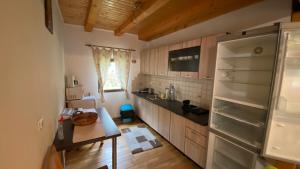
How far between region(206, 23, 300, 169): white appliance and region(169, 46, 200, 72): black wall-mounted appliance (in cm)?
58

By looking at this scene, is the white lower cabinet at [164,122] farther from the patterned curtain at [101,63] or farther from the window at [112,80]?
the patterned curtain at [101,63]

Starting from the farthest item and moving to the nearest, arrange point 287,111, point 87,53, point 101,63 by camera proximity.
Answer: point 101,63 → point 87,53 → point 287,111

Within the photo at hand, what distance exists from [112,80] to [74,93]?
124 cm

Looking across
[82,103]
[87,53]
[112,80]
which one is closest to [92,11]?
[87,53]

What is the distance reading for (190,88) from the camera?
2838 mm

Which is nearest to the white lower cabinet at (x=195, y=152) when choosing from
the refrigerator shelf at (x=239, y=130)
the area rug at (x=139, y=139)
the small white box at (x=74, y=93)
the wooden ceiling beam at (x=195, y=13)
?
the refrigerator shelf at (x=239, y=130)

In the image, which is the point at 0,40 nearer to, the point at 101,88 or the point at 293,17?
the point at 293,17

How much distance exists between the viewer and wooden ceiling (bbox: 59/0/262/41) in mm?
2093

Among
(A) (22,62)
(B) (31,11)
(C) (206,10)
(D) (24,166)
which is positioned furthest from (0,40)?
(C) (206,10)

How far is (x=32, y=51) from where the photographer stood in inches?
38.5

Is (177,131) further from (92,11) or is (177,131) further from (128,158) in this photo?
(92,11)

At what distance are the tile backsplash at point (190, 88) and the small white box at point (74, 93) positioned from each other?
2.06m

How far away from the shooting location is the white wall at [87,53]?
3.39 m

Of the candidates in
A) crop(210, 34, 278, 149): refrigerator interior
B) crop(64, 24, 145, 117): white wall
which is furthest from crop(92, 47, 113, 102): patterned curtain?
crop(210, 34, 278, 149): refrigerator interior
